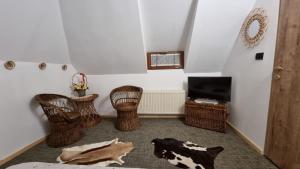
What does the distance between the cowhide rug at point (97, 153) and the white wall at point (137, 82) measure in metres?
1.26

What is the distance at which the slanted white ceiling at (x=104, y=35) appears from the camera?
217cm

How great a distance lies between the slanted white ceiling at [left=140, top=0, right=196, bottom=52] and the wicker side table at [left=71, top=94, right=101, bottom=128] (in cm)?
169

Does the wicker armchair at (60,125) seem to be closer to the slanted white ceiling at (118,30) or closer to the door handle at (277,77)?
the slanted white ceiling at (118,30)

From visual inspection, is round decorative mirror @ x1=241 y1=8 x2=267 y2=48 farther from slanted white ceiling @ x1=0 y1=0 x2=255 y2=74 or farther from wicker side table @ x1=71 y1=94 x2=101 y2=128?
wicker side table @ x1=71 y1=94 x2=101 y2=128

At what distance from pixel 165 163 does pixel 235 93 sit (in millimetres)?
1752

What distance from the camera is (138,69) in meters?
3.13

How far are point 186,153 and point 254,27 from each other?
2019 millimetres

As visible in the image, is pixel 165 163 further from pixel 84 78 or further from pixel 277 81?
pixel 84 78

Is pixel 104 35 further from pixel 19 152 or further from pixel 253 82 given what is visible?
pixel 253 82

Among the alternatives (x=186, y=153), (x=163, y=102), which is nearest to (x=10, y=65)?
(x=163, y=102)

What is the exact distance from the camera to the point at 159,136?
2408mm

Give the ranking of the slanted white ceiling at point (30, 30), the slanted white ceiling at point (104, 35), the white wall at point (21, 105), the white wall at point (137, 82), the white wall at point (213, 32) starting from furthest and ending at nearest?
the white wall at point (137, 82) → the slanted white ceiling at point (104, 35) → the white wall at point (213, 32) → the white wall at point (21, 105) → the slanted white ceiling at point (30, 30)

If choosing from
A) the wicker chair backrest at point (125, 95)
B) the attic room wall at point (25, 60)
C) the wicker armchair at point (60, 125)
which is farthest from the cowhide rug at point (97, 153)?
the wicker chair backrest at point (125, 95)

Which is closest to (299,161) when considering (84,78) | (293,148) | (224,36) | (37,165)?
(293,148)
